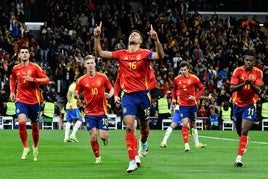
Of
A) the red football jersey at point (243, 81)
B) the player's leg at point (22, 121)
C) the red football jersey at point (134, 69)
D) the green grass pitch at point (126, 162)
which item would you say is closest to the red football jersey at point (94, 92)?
the green grass pitch at point (126, 162)

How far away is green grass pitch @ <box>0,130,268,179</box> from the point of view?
60.7 feet

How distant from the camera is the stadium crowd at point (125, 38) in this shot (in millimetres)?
48656

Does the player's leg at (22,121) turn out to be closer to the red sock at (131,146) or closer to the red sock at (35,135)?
the red sock at (35,135)

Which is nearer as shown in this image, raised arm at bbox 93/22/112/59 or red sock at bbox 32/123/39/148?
raised arm at bbox 93/22/112/59

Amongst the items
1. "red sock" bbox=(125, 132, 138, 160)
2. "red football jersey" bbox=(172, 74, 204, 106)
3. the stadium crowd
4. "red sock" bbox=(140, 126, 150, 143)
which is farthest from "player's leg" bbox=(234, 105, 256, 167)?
the stadium crowd

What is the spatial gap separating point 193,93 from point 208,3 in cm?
3423

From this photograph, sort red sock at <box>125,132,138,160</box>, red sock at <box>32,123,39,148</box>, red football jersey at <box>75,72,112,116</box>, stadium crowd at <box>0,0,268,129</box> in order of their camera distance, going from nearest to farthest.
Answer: red sock at <box>125,132,138,160</box> < red football jersey at <box>75,72,112,116</box> < red sock at <box>32,123,39,148</box> < stadium crowd at <box>0,0,268,129</box>

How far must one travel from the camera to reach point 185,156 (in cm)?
2489

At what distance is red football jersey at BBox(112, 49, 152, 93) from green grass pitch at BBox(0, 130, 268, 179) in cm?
173

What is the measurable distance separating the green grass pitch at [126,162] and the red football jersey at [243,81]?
4.80ft

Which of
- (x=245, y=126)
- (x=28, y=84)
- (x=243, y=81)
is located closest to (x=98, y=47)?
(x=243, y=81)

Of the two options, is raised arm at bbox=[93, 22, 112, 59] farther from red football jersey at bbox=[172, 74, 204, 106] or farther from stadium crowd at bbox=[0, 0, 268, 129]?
stadium crowd at bbox=[0, 0, 268, 129]

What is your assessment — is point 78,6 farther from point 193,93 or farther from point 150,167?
point 150,167

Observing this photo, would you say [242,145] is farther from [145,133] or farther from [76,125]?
[76,125]
